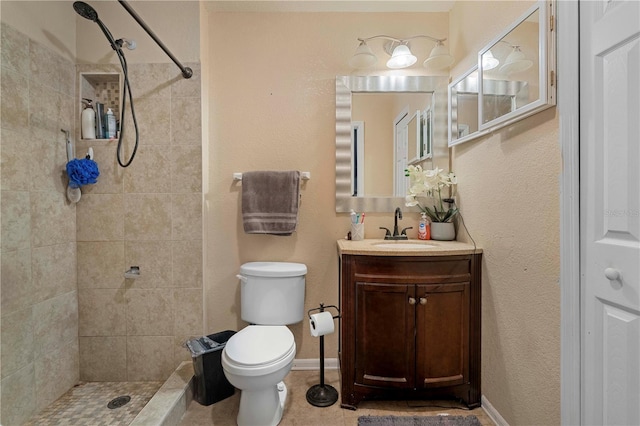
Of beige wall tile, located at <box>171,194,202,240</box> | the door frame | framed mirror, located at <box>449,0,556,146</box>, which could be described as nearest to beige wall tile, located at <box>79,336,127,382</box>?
beige wall tile, located at <box>171,194,202,240</box>

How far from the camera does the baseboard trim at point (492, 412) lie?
137cm

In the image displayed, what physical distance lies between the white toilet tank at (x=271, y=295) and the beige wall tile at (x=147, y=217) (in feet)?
1.96

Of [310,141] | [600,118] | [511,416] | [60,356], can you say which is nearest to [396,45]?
[310,141]

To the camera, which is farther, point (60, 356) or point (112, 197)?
point (112, 197)

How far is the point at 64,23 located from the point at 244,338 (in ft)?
7.07

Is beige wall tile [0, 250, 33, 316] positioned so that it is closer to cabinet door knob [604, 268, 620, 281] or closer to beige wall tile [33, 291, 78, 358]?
beige wall tile [33, 291, 78, 358]

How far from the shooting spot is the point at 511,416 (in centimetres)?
130

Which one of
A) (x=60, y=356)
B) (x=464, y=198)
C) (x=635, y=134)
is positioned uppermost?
(x=635, y=134)

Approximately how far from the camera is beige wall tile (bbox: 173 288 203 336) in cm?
178

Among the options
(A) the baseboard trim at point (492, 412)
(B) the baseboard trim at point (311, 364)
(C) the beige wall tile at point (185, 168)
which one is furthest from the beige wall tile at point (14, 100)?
(A) the baseboard trim at point (492, 412)

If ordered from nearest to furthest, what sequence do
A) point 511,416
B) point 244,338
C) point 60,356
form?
point 511,416 → point 244,338 → point 60,356

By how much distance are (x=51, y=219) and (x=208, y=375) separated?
128 cm

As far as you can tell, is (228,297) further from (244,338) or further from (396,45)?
(396,45)

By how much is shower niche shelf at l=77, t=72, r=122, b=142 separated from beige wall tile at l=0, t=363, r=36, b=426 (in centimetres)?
136
